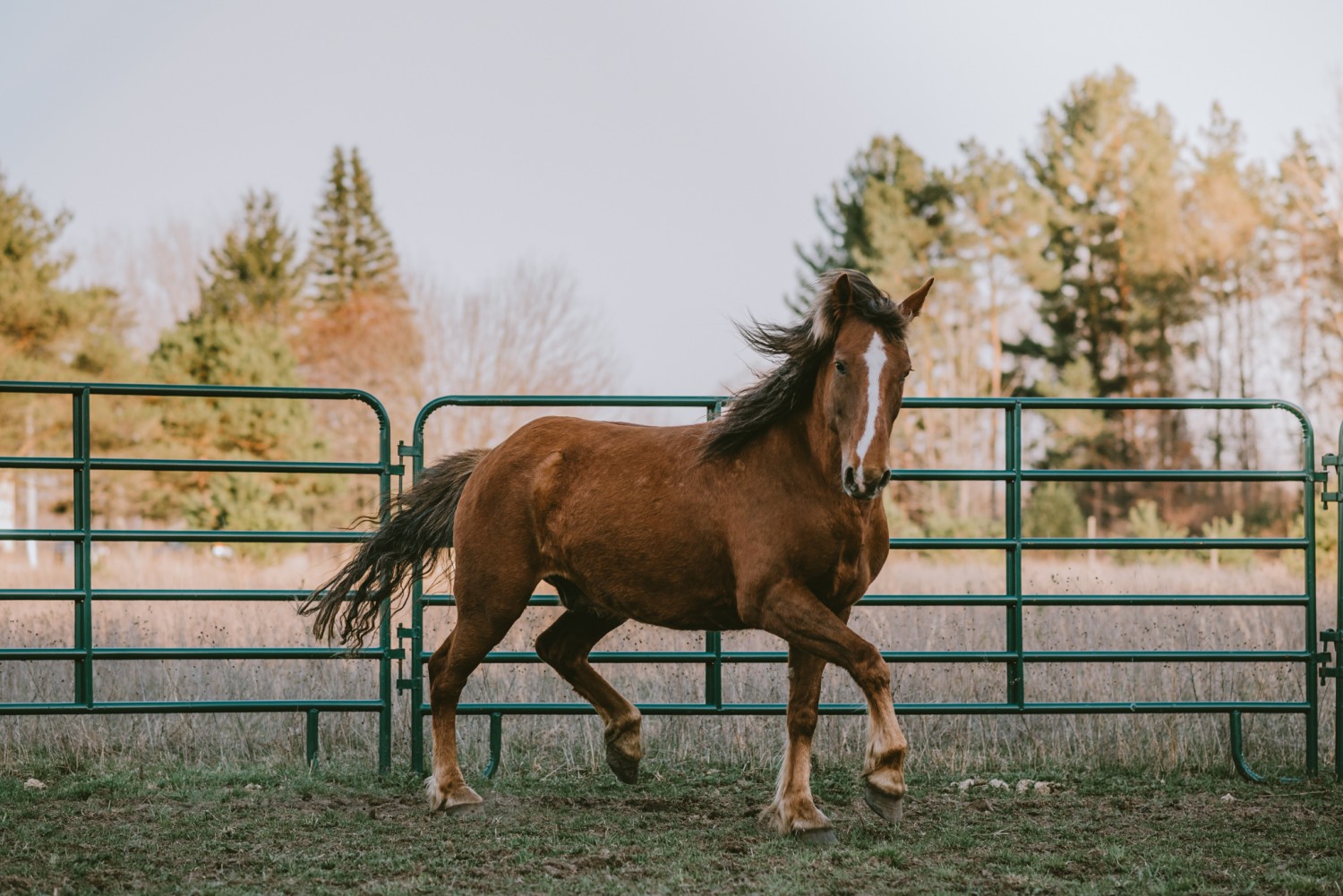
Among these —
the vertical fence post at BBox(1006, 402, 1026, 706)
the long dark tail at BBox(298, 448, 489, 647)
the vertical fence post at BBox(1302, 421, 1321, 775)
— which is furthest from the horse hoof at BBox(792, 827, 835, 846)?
the vertical fence post at BBox(1302, 421, 1321, 775)

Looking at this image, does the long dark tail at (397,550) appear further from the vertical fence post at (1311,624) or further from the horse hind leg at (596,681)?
the vertical fence post at (1311,624)

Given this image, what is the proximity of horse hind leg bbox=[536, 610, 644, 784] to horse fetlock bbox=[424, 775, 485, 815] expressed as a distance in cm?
65

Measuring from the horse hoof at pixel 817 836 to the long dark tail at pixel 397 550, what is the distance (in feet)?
6.84

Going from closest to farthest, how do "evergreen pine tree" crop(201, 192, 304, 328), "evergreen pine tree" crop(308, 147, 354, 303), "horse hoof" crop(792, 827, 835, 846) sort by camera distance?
"horse hoof" crop(792, 827, 835, 846), "evergreen pine tree" crop(201, 192, 304, 328), "evergreen pine tree" crop(308, 147, 354, 303)

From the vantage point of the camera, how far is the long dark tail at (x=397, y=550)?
523cm

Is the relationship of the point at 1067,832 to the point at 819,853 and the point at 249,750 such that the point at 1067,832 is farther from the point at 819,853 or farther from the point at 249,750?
the point at 249,750

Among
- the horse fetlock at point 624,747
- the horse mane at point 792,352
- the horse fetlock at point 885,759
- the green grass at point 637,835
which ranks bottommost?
the green grass at point 637,835

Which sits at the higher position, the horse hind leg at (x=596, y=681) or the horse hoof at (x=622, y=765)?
the horse hind leg at (x=596, y=681)

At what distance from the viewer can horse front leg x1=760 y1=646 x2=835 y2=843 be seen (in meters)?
4.16

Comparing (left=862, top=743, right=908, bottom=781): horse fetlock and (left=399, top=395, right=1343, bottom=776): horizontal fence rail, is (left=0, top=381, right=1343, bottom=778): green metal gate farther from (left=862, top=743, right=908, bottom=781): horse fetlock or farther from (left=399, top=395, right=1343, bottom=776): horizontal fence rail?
(left=862, top=743, right=908, bottom=781): horse fetlock

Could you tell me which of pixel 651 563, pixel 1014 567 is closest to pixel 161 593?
pixel 651 563

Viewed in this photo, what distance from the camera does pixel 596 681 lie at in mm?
5055

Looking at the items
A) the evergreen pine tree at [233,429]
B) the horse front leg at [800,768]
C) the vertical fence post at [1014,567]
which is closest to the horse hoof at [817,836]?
the horse front leg at [800,768]

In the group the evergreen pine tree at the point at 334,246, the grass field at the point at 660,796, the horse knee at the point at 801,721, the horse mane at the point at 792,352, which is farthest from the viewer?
the evergreen pine tree at the point at 334,246
